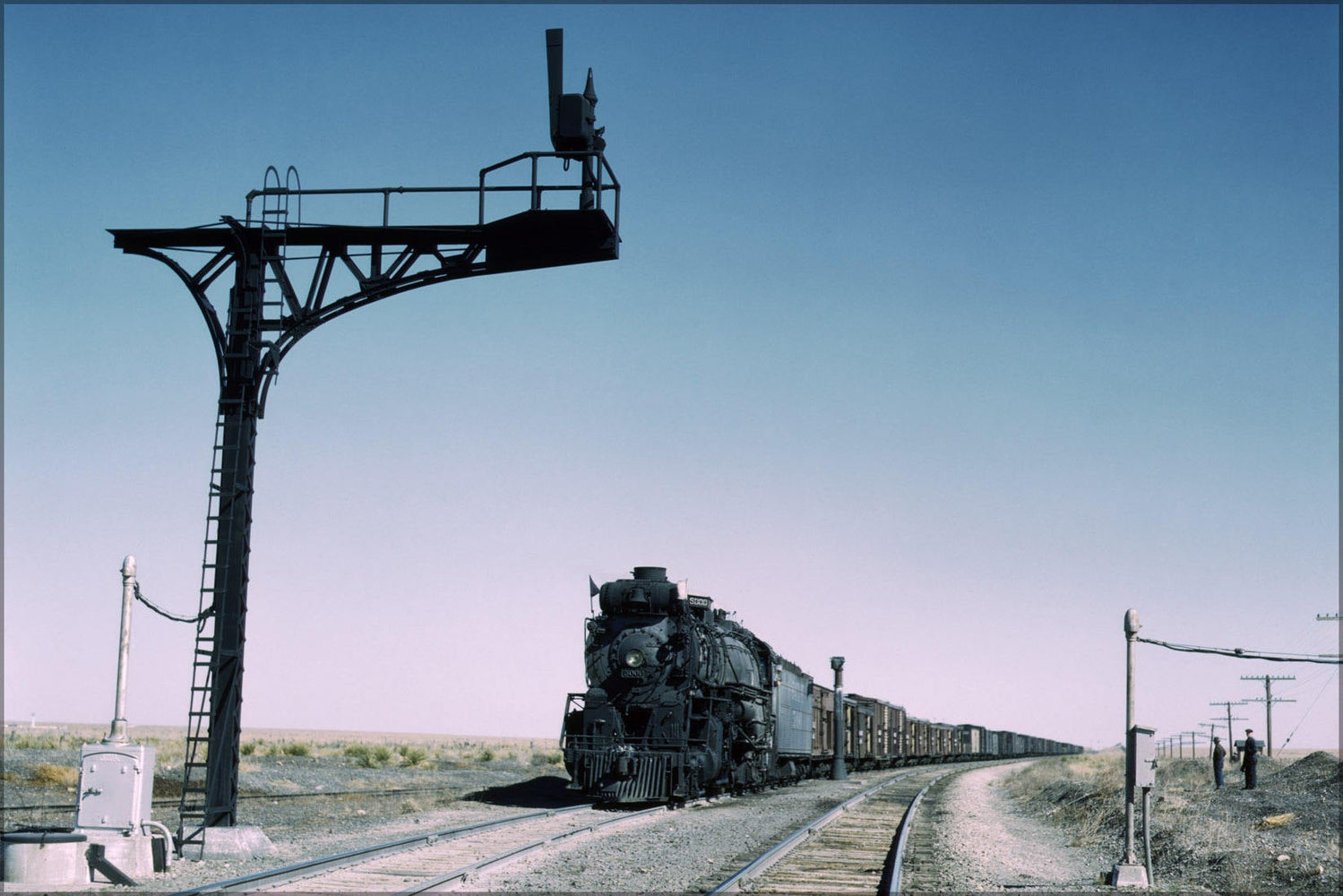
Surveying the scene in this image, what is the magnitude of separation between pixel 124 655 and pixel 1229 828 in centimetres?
1682

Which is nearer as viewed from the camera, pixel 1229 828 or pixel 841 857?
pixel 841 857

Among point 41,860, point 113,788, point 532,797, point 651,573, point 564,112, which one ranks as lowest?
point 532,797

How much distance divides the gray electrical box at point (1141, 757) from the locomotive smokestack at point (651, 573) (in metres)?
12.2

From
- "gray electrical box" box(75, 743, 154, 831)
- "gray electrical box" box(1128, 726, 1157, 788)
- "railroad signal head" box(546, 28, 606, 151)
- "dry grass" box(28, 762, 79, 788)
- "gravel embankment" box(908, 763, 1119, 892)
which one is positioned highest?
"railroad signal head" box(546, 28, 606, 151)

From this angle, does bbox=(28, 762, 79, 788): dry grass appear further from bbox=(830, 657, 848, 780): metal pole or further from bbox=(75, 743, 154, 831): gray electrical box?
bbox=(830, 657, 848, 780): metal pole

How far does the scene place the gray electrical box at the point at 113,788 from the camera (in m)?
13.2

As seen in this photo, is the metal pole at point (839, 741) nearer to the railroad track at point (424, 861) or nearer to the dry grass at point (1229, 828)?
the dry grass at point (1229, 828)

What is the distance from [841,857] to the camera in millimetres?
15992

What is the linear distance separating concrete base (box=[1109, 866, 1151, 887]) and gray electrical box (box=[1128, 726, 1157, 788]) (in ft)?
3.12

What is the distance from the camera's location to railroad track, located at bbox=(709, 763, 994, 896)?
43.0 feet

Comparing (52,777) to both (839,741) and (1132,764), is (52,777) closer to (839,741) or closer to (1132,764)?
(839,741)

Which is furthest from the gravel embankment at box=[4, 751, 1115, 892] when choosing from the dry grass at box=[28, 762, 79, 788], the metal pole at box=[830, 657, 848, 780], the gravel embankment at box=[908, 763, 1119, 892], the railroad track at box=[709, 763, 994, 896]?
the metal pole at box=[830, 657, 848, 780]

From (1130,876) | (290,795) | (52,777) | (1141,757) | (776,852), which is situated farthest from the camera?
(52,777)

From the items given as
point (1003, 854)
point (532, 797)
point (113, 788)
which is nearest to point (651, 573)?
point (532, 797)
